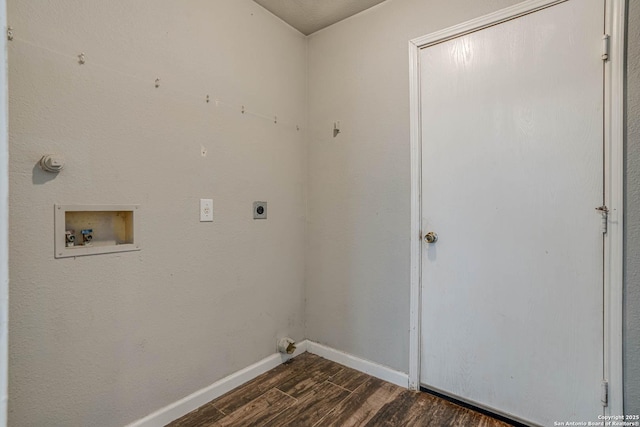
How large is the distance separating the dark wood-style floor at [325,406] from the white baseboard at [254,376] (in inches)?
1.3

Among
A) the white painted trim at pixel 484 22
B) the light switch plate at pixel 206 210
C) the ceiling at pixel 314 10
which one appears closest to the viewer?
the white painted trim at pixel 484 22

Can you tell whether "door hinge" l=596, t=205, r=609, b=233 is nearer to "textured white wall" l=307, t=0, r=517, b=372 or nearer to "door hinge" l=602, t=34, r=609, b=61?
"door hinge" l=602, t=34, r=609, b=61

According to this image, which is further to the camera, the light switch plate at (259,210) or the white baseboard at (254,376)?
the light switch plate at (259,210)

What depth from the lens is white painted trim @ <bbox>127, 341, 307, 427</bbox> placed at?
1.53 metres

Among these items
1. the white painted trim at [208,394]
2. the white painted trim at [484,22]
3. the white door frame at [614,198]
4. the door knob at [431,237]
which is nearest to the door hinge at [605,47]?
the white door frame at [614,198]

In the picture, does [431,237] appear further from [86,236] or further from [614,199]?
[86,236]

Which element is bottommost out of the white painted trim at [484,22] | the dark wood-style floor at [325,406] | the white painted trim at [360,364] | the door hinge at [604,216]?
the dark wood-style floor at [325,406]

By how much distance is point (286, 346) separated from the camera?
2.14 metres

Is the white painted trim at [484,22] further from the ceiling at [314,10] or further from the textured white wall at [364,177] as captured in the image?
the ceiling at [314,10]

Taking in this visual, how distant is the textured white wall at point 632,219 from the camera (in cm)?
129

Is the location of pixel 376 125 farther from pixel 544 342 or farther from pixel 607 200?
pixel 544 342

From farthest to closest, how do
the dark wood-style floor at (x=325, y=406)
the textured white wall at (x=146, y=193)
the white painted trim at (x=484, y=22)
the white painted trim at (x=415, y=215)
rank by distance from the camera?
the white painted trim at (x=415, y=215), the dark wood-style floor at (x=325, y=406), the white painted trim at (x=484, y=22), the textured white wall at (x=146, y=193)

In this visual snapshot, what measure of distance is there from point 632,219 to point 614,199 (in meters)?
0.10

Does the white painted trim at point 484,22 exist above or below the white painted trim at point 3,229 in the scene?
above
